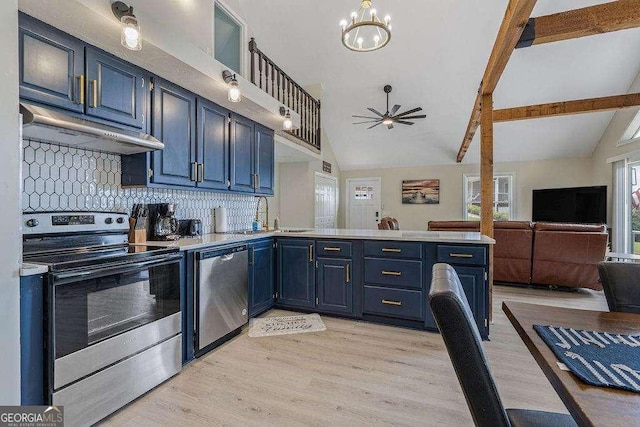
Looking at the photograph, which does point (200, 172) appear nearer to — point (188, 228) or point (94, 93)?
point (188, 228)

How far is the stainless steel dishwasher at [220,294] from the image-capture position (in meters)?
2.44

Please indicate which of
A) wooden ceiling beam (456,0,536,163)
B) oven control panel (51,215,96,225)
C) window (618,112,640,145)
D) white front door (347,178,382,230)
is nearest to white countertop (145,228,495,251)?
oven control panel (51,215,96,225)

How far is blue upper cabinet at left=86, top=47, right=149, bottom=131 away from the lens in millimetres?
2004

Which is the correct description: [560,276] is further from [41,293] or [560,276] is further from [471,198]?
[41,293]

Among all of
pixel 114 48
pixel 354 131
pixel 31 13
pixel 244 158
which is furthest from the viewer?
pixel 354 131

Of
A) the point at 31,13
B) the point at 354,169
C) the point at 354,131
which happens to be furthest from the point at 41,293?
the point at 354,169

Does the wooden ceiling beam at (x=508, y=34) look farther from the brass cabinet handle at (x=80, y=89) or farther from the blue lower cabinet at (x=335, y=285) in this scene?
the brass cabinet handle at (x=80, y=89)

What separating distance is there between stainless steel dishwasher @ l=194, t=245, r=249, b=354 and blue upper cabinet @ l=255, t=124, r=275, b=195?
1.17 m

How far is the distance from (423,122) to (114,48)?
6.14 m

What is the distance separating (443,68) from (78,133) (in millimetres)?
5661

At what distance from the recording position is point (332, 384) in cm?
211

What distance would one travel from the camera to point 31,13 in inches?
66.7

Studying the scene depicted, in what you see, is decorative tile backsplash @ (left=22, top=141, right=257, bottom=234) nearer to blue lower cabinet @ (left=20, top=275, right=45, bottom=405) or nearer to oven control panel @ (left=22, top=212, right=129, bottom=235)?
oven control panel @ (left=22, top=212, right=129, bottom=235)

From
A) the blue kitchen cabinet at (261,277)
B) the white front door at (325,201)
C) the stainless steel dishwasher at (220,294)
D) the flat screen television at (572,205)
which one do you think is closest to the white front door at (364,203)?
the white front door at (325,201)
